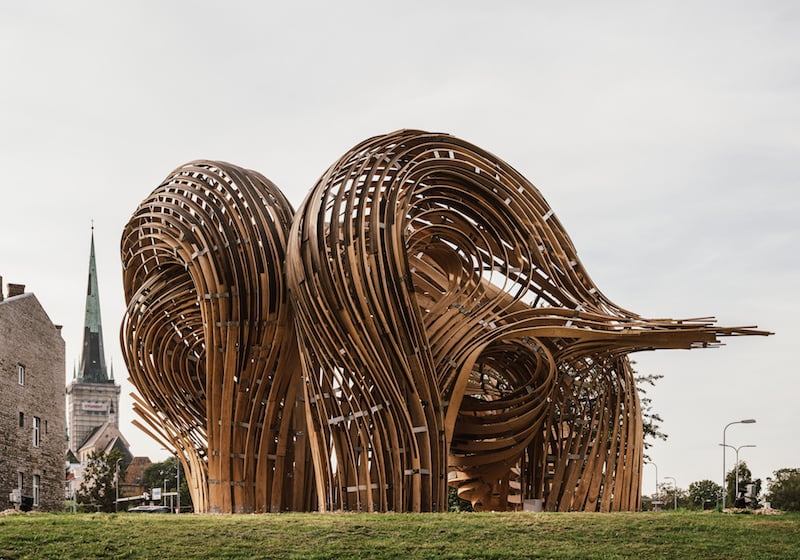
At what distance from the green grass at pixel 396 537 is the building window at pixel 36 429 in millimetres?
22449

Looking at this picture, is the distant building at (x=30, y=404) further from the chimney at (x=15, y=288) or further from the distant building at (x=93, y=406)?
the distant building at (x=93, y=406)

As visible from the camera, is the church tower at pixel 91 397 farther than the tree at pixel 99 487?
Yes

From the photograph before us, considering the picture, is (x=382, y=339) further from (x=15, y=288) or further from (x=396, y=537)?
(x=15, y=288)

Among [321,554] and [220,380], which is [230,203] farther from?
[321,554]

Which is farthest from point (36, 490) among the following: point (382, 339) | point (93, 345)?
point (93, 345)

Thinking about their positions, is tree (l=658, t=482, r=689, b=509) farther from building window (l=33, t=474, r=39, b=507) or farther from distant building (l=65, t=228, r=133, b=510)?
distant building (l=65, t=228, r=133, b=510)

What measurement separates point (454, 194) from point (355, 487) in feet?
21.3

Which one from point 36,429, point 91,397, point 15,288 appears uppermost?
point 15,288

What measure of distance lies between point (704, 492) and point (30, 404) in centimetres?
5404

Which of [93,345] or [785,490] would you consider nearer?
[785,490]

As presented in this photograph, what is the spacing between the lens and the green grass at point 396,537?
16266 millimetres

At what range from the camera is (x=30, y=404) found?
4006 centimetres

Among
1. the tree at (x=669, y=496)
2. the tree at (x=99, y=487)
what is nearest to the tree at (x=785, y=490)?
the tree at (x=669, y=496)

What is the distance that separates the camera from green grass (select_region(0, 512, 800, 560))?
16266 millimetres
